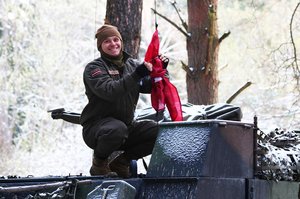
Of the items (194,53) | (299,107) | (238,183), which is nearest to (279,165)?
(238,183)

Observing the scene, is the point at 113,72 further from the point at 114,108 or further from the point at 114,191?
the point at 114,191

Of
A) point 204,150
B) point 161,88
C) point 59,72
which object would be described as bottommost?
point 204,150

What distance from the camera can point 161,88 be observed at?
641 centimetres

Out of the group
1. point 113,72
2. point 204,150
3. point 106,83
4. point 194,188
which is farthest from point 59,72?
point 194,188

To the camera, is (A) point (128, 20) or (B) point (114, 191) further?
(A) point (128, 20)

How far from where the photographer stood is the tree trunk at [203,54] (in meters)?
11.6

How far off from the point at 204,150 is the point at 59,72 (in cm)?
2181

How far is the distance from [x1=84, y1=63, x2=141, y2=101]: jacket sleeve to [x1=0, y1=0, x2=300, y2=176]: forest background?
1716 cm

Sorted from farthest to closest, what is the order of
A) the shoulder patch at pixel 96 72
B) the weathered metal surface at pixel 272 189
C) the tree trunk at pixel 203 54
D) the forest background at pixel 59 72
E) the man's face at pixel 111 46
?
the forest background at pixel 59 72, the tree trunk at pixel 203 54, the man's face at pixel 111 46, the shoulder patch at pixel 96 72, the weathered metal surface at pixel 272 189

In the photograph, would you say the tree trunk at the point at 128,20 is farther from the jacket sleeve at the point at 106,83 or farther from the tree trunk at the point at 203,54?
the tree trunk at the point at 203,54

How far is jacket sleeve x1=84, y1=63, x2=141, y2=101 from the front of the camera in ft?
20.0

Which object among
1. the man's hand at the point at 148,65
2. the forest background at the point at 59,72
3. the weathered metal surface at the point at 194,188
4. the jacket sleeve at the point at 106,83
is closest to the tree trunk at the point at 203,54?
the jacket sleeve at the point at 106,83

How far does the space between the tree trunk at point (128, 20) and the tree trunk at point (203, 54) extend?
2.64m

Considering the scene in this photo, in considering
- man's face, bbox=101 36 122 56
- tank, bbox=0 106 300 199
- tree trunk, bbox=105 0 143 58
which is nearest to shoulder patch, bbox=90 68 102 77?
man's face, bbox=101 36 122 56
